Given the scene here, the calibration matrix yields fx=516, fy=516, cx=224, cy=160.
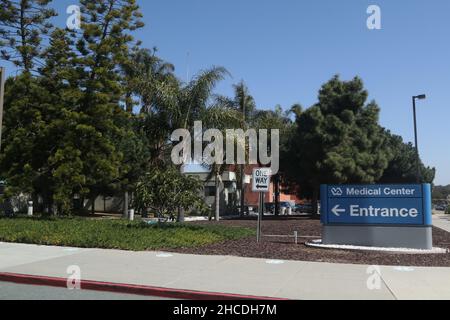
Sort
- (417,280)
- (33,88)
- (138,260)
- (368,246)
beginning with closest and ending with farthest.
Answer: (417,280) < (138,260) < (368,246) < (33,88)

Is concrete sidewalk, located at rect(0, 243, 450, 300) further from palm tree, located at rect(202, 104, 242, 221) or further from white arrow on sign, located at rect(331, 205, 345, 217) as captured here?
palm tree, located at rect(202, 104, 242, 221)

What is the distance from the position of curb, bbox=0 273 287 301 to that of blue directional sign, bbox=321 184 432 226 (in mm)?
7734

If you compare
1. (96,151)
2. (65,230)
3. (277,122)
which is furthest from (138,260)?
(277,122)

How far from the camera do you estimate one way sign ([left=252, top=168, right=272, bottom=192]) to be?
15.7 meters

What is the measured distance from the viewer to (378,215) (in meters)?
14.9

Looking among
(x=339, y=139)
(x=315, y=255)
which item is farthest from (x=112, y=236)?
(x=339, y=139)

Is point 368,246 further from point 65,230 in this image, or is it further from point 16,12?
point 16,12

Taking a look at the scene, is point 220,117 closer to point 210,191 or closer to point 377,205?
point 377,205

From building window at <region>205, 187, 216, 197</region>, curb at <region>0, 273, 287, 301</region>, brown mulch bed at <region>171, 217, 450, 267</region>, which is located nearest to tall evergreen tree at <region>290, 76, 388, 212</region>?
brown mulch bed at <region>171, 217, 450, 267</region>

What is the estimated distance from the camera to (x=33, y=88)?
79.3ft

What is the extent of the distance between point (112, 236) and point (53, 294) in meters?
6.44

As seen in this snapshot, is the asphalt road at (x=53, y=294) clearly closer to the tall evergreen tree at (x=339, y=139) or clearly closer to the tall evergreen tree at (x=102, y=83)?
the tall evergreen tree at (x=102, y=83)

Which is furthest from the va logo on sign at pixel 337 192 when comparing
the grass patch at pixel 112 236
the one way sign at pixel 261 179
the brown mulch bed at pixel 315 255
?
the grass patch at pixel 112 236

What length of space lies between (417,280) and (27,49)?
23.1 meters
